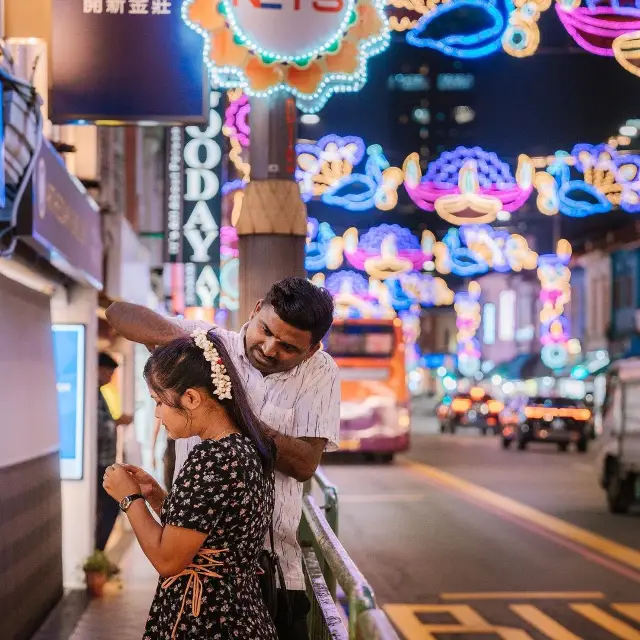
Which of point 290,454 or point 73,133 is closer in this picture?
point 290,454

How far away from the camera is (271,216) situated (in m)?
6.46

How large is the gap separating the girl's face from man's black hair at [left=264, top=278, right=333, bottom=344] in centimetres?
57

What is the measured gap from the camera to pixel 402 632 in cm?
951

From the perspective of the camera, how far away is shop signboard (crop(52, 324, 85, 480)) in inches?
433

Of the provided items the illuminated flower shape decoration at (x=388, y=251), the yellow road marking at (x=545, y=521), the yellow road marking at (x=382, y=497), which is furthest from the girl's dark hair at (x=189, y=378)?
the illuminated flower shape decoration at (x=388, y=251)

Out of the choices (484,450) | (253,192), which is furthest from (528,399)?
(253,192)

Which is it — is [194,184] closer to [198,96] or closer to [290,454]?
[198,96]

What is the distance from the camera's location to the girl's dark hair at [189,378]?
3.61 meters

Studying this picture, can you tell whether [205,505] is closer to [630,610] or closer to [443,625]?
[443,625]

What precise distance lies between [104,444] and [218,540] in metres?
8.24

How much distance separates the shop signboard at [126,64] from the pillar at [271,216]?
2043 mm

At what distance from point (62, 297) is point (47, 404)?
1.93 metres

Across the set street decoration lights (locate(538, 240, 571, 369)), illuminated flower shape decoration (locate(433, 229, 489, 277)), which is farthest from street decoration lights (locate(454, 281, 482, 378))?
illuminated flower shape decoration (locate(433, 229, 489, 277))

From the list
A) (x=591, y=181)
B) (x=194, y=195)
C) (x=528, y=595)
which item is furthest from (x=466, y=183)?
(x=528, y=595)
